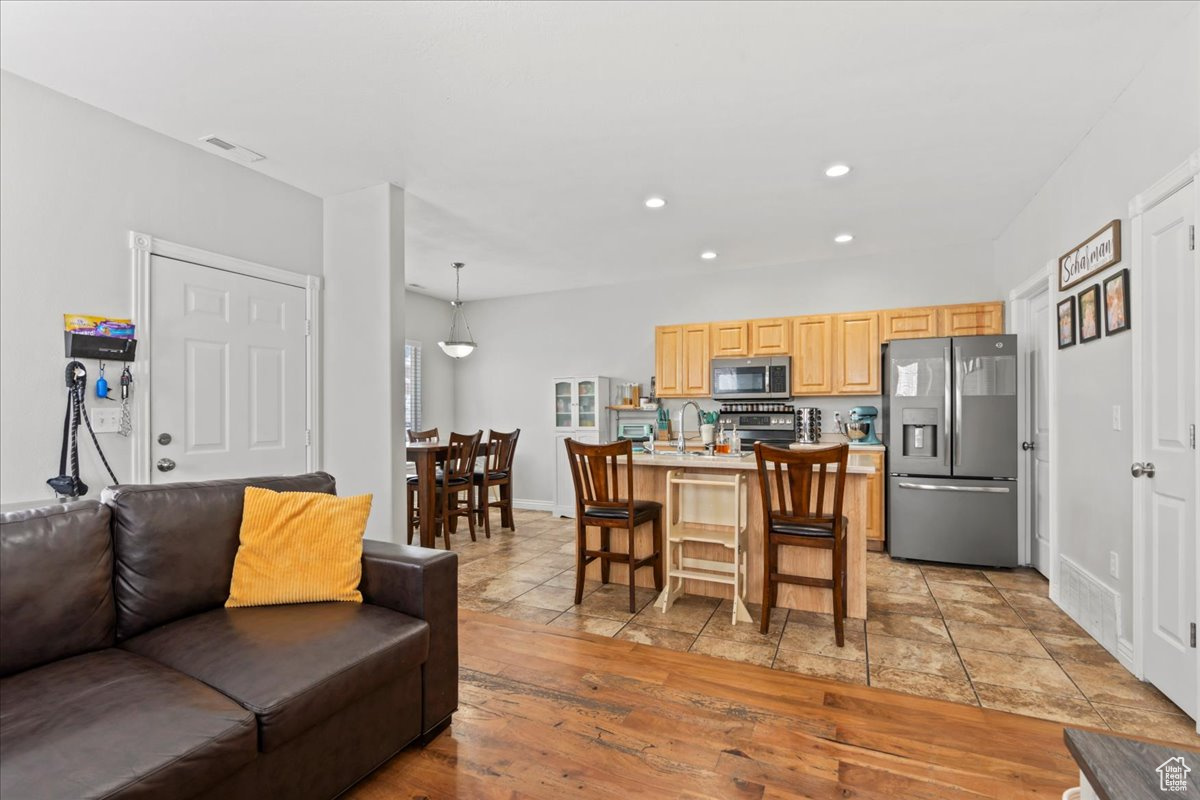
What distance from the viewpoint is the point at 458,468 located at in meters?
5.29

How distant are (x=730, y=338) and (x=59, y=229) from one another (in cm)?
511

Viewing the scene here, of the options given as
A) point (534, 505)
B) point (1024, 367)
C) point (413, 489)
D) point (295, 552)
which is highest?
point (1024, 367)

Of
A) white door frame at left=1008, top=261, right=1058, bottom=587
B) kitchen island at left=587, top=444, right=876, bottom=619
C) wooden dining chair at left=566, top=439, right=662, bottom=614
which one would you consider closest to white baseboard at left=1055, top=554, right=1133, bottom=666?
white door frame at left=1008, top=261, right=1058, bottom=587

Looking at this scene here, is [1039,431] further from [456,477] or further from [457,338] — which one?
[457,338]

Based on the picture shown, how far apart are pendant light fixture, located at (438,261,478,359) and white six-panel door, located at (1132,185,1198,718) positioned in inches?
200

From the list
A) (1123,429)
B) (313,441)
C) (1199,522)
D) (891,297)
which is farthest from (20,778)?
(891,297)

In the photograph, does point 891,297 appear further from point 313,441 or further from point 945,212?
point 313,441

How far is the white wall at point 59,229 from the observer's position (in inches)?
99.7

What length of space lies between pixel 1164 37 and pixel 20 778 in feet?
13.9

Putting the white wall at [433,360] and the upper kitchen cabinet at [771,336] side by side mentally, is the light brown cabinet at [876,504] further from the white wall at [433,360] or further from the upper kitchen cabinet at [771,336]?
the white wall at [433,360]

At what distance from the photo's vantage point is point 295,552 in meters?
2.09

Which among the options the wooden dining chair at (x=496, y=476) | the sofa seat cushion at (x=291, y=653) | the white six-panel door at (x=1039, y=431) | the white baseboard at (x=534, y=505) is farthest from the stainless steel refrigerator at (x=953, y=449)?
the sofa seat cushion at (x=291, y=653)

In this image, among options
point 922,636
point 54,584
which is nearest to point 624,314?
point 922,636

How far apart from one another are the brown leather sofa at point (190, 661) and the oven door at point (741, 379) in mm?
4204
